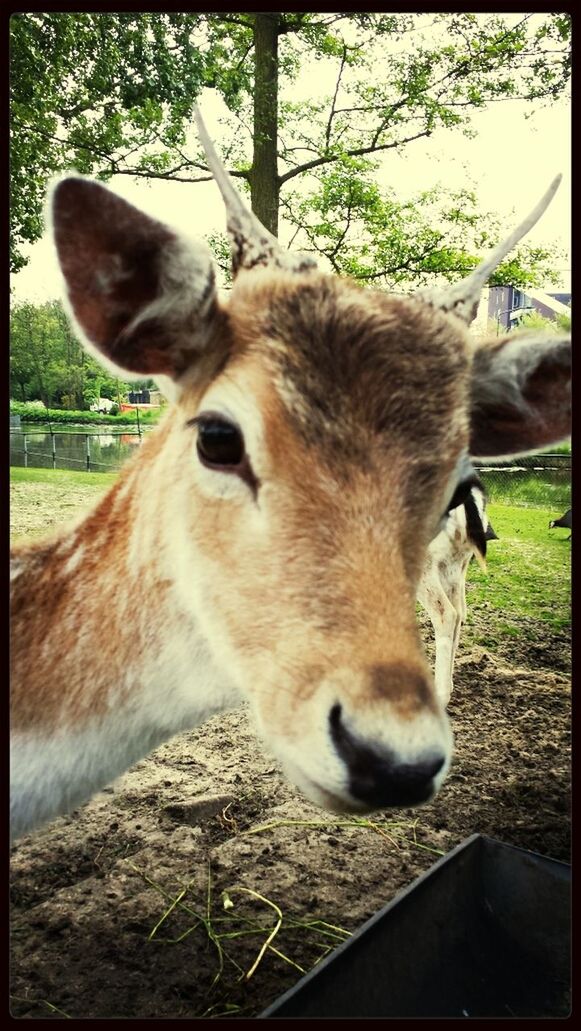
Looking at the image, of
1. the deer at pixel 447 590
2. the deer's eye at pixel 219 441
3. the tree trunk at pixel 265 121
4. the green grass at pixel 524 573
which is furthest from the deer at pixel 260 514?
the deer at pixel 447 590


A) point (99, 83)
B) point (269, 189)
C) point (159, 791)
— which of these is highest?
point (99, 83)

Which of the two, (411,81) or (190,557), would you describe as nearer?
(190,557)

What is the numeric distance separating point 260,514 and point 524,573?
4.35ft

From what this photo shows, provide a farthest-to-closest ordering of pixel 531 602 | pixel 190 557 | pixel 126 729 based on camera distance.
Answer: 1. pixel 531 602
2. pixel 126 729
3. pixel 190 557

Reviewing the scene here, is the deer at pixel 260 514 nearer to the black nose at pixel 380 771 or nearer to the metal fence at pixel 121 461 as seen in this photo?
the black nose at pixel 380 771

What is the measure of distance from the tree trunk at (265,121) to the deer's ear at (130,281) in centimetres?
74

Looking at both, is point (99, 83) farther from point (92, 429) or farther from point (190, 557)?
point (190, 557)

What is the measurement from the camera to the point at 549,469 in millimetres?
1938

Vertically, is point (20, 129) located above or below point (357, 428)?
above

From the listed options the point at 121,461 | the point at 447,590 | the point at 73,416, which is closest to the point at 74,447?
the point at 73,416

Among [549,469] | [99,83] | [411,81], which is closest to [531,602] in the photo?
[549,469]

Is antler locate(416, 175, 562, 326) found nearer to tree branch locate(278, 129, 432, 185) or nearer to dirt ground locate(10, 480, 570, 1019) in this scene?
tree branch locate(278, 129, 432, 185)

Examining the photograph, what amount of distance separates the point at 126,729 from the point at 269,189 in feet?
4.38

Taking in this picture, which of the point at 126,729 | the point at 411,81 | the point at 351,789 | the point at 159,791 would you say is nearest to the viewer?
the point at 351,789
